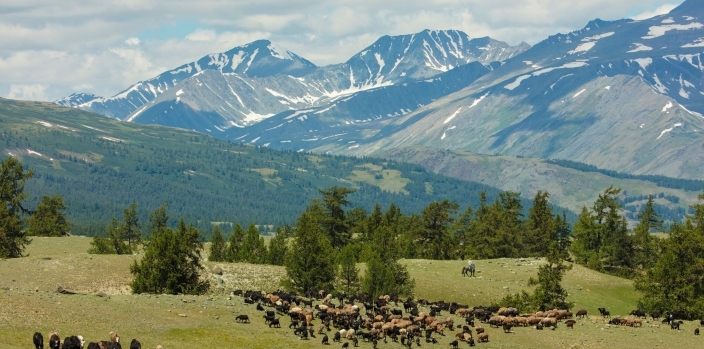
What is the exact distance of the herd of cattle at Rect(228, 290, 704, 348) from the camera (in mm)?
61875

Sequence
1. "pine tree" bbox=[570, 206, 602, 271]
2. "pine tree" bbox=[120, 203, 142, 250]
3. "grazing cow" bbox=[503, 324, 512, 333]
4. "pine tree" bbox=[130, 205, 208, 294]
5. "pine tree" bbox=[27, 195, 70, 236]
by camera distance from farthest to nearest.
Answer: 1. "pine tree" bbox=[27, 195, 70, 236]
2. "pine tree" bbox=[120, 203, 142, 250]
3. "pine tree" bbox=[570, 206, 602, 271]
4. "pine tree" bbox=[130, 205, 208, 294]
5. "grazing cow" bbox=[503, 324, 512, 333]

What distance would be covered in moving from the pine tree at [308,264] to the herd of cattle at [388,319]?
7716 millimetres

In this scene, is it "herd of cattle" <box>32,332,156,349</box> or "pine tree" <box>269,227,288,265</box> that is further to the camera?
"pine tree" <box>269,227,288,265</box>

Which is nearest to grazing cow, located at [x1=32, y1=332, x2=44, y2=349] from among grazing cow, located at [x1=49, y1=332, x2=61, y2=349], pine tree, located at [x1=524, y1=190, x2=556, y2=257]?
grazing cow, located at [x1=49, y1=332, x2=61, y2=349]

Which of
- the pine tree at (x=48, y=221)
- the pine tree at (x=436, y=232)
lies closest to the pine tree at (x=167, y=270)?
the pine tree at (x=436, y=232)

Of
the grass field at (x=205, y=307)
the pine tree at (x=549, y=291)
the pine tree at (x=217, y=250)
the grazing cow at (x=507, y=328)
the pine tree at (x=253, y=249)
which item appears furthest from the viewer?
the pine tree at (x=217, y=250)

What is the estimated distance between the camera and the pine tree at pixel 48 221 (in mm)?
137750

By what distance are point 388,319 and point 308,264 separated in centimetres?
2530

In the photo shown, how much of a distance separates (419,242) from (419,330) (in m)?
76.6

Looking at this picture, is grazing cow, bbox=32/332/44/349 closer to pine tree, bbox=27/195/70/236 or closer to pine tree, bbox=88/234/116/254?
pine tree, bbox=88/234/116/254

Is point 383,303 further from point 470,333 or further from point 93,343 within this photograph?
point 93,343

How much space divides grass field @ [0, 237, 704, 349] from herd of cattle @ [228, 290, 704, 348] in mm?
1001

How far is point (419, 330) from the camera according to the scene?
207ft

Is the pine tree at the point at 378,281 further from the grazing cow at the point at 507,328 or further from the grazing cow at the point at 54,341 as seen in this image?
the grazing cow at the point at 54,341
